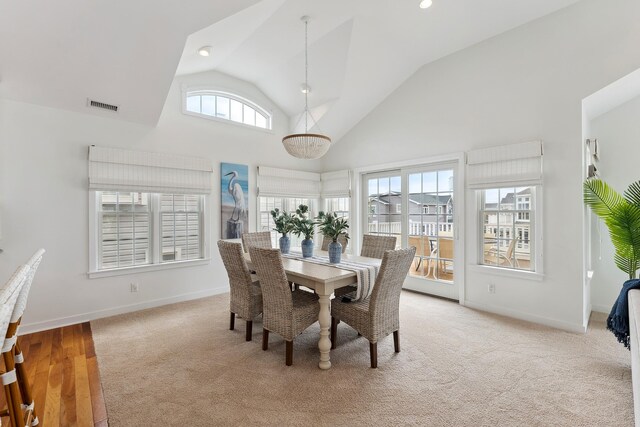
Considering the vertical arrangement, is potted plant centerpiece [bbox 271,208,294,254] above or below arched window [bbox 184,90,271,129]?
below

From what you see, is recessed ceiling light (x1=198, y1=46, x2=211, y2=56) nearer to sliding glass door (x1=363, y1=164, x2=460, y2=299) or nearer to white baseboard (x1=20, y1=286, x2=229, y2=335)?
sliding glass door (x1=363, y1=164, x2=460, y2=299)

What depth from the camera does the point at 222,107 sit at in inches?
190

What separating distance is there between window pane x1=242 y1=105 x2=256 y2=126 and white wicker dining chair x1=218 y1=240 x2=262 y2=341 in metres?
2.85

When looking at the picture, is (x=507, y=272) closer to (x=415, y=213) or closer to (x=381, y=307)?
(x=415, y=213)

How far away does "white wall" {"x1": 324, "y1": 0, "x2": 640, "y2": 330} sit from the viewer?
3.09m

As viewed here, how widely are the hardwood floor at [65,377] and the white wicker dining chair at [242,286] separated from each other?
4.03 ft

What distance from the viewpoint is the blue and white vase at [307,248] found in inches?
138

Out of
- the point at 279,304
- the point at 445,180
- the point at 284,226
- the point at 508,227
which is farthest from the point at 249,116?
the point at 508,227

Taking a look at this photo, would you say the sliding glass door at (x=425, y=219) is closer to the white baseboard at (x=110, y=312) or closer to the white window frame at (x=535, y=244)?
the white window frame at (x=535, y=244)

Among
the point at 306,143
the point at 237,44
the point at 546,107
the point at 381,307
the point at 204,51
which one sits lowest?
the point at 381,307

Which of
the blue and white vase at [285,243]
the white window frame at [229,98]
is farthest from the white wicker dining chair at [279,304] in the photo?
the white window frame at [229,98]

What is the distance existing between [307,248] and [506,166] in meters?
2.62

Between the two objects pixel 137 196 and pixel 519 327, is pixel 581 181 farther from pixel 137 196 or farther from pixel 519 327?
pixel 137 196

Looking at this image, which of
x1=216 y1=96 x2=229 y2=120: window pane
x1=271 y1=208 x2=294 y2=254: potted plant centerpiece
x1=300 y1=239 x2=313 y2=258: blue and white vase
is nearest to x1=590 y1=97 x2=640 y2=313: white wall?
x1=300 y1=239 x2=313 y2=258: blue and white vase
